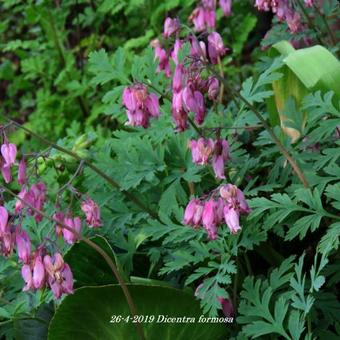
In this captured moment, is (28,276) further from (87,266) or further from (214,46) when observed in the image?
(214,46)

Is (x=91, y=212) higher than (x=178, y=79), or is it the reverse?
(x=178, y=79)

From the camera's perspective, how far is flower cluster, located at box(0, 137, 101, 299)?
1792 mm

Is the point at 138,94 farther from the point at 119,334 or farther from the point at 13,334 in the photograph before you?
the point at 13,334

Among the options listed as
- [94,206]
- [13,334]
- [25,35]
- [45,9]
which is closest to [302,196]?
[94,206]

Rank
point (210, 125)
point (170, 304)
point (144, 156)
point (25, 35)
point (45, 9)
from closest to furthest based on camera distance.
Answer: point (170, 304) → point (144, 156) → point (210, 125) → point (45, 9) → point (25, 35)

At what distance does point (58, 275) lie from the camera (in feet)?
5.86

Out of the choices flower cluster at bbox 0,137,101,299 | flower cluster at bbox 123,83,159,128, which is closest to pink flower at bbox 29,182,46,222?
flower cluster at bbox 0,137,101,299

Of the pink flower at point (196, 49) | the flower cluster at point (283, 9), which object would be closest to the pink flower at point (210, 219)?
the pink flower at point (196, 49)

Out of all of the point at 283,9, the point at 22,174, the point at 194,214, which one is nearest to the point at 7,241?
the point at 22,174

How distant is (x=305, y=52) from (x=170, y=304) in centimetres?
101

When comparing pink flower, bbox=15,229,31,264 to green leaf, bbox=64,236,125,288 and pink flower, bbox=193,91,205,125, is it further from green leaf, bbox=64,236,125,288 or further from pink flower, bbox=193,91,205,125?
pink flower, bbox=193,91,205,125

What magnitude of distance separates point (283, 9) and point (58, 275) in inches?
51.5

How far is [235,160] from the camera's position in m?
2.31

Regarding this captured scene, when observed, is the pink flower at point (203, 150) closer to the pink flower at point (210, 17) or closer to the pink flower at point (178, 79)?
the pink flower at point (178, 79)
